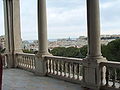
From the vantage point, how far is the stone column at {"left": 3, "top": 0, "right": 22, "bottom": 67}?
12.0 meters

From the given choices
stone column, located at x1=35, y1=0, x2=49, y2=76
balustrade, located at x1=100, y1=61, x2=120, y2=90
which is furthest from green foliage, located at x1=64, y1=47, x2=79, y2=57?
balustrade, located at x1=100, y1=61, x2=120, y2=90

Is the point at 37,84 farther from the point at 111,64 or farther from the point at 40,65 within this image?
the point at 111,64

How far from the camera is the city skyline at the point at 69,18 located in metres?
7.52

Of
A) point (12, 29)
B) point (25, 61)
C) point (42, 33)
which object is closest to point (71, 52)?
point (42, 33)

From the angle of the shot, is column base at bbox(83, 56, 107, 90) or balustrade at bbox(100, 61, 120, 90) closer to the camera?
balustrade at bbox(100, 61, 120, 90)

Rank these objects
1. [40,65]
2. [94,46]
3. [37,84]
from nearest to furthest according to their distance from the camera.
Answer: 1. [94,46]
2. [37,84]
3. [40,65]

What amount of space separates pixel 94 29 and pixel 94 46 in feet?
1.57

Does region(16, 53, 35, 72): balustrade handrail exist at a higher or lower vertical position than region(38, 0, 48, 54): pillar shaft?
lower

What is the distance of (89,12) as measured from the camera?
6.81m

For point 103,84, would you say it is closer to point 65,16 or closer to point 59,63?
point 59,63

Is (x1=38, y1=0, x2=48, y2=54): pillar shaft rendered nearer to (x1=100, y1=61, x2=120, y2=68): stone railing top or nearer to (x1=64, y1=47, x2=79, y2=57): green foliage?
(x1=64, y1=47, x2=79, y2=57): green foliage

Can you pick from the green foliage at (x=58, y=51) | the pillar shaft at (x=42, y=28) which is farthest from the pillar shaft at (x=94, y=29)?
the pillar shaft at (x=42, y=28)

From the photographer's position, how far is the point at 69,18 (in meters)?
9.46

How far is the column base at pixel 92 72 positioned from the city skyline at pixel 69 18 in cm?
115
